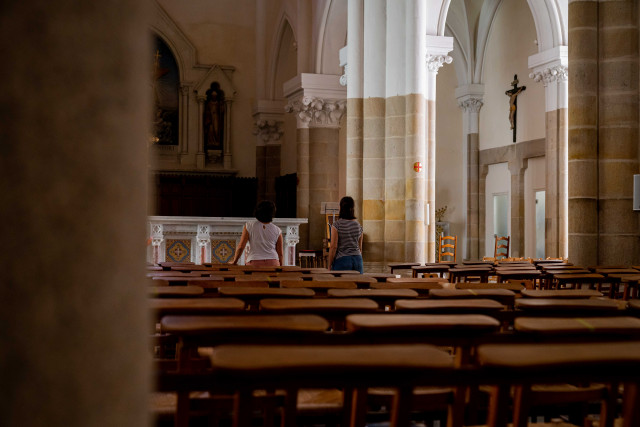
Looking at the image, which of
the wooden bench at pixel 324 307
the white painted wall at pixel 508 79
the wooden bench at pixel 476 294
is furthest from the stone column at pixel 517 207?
the wooden bench at pixel 324 307

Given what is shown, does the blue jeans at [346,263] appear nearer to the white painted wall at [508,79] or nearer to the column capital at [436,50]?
the column capital at [436,50]

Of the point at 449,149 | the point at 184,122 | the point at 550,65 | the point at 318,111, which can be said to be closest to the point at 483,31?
the point at 449,149

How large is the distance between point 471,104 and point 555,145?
573 centimetres

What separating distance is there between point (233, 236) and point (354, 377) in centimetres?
1237

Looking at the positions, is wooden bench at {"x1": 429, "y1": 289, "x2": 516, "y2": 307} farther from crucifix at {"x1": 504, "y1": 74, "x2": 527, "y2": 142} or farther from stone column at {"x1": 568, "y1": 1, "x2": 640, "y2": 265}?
crucifix at {"x1": 504, "y1": 74, "x2": 527, "y2": 142}

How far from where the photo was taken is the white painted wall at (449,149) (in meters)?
23.4

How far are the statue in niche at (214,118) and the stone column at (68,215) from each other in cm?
2282

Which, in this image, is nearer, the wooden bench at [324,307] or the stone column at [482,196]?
the wooden bench at [324,307]

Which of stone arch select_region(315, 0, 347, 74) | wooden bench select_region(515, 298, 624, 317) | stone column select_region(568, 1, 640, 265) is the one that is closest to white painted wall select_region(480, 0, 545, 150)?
stone arch select_region(315, 0, 347, 74)

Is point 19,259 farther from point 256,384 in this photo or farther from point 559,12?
point 559,12

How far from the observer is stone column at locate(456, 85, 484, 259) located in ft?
74.1

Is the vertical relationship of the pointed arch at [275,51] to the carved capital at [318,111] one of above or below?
above

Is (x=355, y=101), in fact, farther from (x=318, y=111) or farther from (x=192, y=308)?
(x=192, y=308)

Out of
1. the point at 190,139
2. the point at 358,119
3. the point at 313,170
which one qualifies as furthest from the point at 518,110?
the point at 190,139
